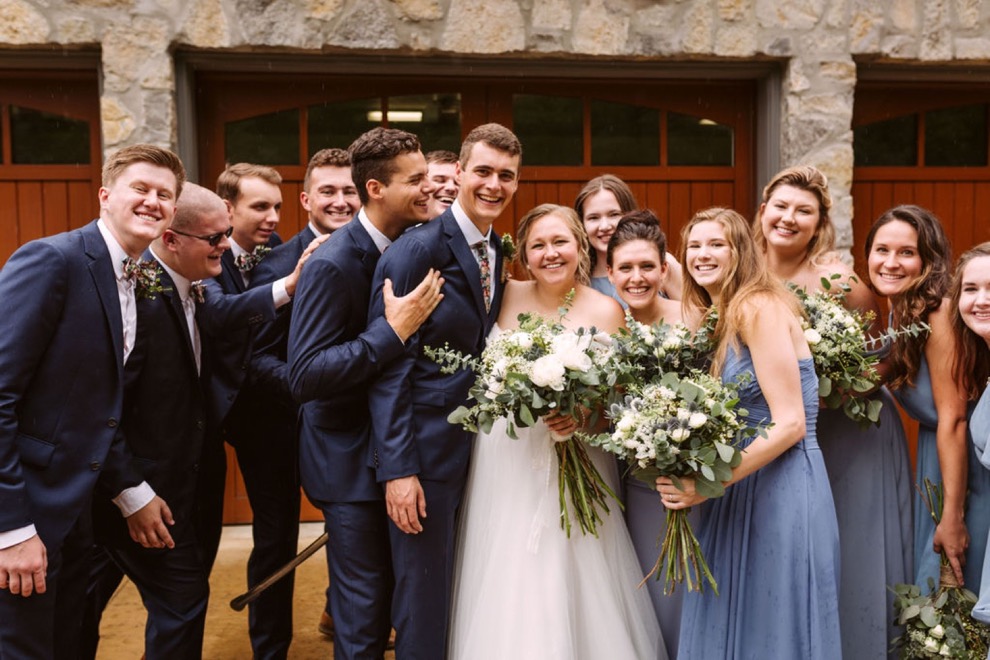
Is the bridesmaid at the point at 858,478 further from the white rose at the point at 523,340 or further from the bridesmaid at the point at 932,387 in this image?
the white rose at the point at 523,340

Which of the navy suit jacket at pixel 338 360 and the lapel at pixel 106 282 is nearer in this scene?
the lapel at pixel 106 282

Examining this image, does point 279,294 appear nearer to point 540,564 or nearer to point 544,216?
point 544,216

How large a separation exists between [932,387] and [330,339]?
2300 mm

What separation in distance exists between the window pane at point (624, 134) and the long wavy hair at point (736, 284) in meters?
2.84

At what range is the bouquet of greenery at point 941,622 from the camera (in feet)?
10.8

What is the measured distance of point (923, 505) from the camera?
11.7ft

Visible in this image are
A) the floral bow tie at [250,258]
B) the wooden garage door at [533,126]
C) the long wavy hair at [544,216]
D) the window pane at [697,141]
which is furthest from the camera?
the window pane at [697,141]

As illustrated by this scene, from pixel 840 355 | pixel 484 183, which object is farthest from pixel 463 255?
pixel 840 355

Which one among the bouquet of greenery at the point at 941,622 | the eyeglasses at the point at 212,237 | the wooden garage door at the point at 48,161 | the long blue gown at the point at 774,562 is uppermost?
the wooden garage door at the point at 48,161

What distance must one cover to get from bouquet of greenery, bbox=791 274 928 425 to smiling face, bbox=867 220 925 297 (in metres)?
0.25

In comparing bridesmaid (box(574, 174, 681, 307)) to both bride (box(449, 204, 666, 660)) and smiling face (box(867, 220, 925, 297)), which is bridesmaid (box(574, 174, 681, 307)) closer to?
bride (box(449, 204, 666, 660))

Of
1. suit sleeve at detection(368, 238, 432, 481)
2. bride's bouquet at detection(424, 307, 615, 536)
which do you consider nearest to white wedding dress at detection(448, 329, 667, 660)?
bride's bouquet at detection(424, 307, 615, 536)

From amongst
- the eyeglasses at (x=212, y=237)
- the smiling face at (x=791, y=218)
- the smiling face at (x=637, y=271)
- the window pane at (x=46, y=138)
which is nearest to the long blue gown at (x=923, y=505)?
the smiling face at (x=791, y=218)

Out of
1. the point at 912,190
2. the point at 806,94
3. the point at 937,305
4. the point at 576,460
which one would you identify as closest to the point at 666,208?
the point at 806,94
